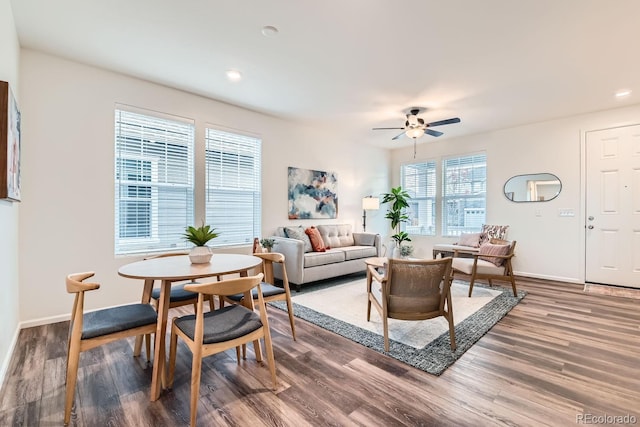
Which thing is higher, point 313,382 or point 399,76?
point 399,76

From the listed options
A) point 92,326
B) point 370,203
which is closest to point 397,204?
point 370,203

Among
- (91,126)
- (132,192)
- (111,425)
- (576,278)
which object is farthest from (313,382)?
(576,278)

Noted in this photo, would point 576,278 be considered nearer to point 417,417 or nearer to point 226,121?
point 417,417

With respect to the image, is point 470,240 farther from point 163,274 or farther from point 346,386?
point 163,274

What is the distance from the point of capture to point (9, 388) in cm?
191

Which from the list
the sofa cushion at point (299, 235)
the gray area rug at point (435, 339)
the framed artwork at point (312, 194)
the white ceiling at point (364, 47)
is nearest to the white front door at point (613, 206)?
the white ceiling at point (364, 47)

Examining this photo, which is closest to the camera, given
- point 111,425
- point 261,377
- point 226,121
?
point 111,425

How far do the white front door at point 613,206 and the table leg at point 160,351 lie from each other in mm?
5916

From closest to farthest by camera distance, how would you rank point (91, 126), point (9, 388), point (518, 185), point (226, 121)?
1. point (9, 388)
2. point (91, 126)
3. point (226, 121)
4. point (518, 185)

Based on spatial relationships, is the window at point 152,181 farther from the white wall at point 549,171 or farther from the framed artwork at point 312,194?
the white wall at point 549,171

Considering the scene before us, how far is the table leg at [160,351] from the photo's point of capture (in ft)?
5.92

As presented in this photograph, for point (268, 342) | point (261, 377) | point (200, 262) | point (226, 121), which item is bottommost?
point (261, 377)

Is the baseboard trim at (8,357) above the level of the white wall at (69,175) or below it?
below

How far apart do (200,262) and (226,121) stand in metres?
2.70
